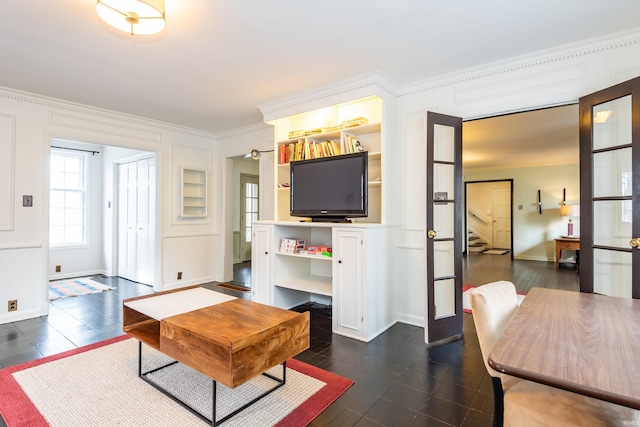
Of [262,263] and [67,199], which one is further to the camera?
[67,199]

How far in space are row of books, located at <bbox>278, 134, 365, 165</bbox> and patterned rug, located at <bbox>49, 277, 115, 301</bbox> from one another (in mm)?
3522

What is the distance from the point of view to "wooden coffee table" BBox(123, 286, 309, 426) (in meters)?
1.61

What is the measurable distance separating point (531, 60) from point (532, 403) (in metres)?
2.74

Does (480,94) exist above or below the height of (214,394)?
above

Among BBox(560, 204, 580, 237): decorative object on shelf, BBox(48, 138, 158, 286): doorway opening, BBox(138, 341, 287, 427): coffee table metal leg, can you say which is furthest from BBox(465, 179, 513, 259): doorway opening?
BBox(138, 341, 287, 427): coffee table metal leg

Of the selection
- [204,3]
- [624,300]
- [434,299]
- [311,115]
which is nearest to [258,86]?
[311,115]

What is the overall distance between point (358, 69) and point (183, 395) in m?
2.96

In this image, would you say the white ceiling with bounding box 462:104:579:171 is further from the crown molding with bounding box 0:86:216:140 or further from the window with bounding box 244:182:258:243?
the window with bounding box 244:182:258:243

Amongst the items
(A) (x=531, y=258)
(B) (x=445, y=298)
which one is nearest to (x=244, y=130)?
(B) (x=445, y=298)

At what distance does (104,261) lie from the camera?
6047 mm

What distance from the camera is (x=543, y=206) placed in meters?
8.05

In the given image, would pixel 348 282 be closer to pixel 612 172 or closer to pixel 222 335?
pixel 222 335

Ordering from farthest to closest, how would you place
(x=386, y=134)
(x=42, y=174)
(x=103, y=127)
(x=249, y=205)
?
1. (x=249, y=205)
2. (x=103, y=127)
3. (x=42, y=174)
4. (x=386, y=134)

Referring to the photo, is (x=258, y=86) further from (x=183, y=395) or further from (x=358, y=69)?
(x=183, y=395)
